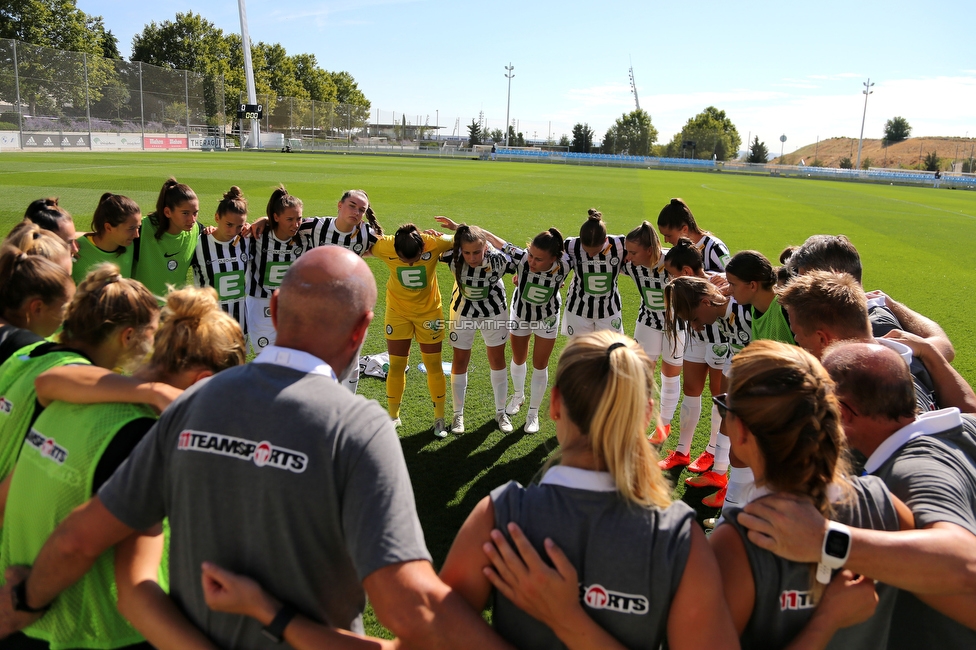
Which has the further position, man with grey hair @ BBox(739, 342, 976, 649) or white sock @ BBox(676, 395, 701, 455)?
white sock @ BBox(676, 395, 701, 455)

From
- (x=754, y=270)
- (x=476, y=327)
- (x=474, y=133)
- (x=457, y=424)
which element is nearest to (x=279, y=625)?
(x=754, y=270)

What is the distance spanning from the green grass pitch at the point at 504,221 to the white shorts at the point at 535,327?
86 cm

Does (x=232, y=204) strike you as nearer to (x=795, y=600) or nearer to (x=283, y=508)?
(x=283, y=508)

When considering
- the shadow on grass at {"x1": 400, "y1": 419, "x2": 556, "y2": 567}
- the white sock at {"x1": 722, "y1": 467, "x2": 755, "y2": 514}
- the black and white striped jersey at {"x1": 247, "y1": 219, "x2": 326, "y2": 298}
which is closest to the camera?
the white sock at {"x1": 722, "y1": 467, "x2": 755, "y2": 514}

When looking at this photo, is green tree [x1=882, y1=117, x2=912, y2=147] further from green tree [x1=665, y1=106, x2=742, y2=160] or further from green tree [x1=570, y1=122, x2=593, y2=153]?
green tree [x1=570, y1=122, x2=593, y2=153]

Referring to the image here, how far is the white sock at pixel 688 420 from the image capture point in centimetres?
539

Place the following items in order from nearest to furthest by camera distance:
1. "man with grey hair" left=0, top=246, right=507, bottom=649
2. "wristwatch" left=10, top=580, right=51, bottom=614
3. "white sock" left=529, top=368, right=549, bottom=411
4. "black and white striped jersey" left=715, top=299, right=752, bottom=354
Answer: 1. "man with grey hair" left=0, top=246, right=507, bottom=649
2. "wristwatch" left=10, top=580, right=51, bottom=614
3. "black and white striped jersey" left=715, top=299, right=752, bottom=354
4. "white sock" left=529, top=368, right=549, bottom=411

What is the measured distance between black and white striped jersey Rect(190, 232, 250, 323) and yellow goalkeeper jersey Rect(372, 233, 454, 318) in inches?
49.0

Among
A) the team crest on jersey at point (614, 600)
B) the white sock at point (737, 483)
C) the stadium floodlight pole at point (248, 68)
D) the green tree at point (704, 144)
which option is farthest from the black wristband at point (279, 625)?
the green tree at point (704, 144)

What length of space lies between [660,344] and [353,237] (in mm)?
3067

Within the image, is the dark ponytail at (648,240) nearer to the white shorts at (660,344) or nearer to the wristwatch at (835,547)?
the white shorts at (660,344)

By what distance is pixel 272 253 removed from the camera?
5691mm

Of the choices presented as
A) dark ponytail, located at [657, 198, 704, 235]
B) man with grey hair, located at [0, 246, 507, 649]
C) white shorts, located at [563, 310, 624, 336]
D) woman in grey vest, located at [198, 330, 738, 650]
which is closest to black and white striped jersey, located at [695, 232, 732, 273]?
dark ponytail, located at [657, 198, 704, 235]

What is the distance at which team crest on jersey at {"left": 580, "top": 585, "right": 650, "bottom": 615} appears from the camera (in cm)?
154
